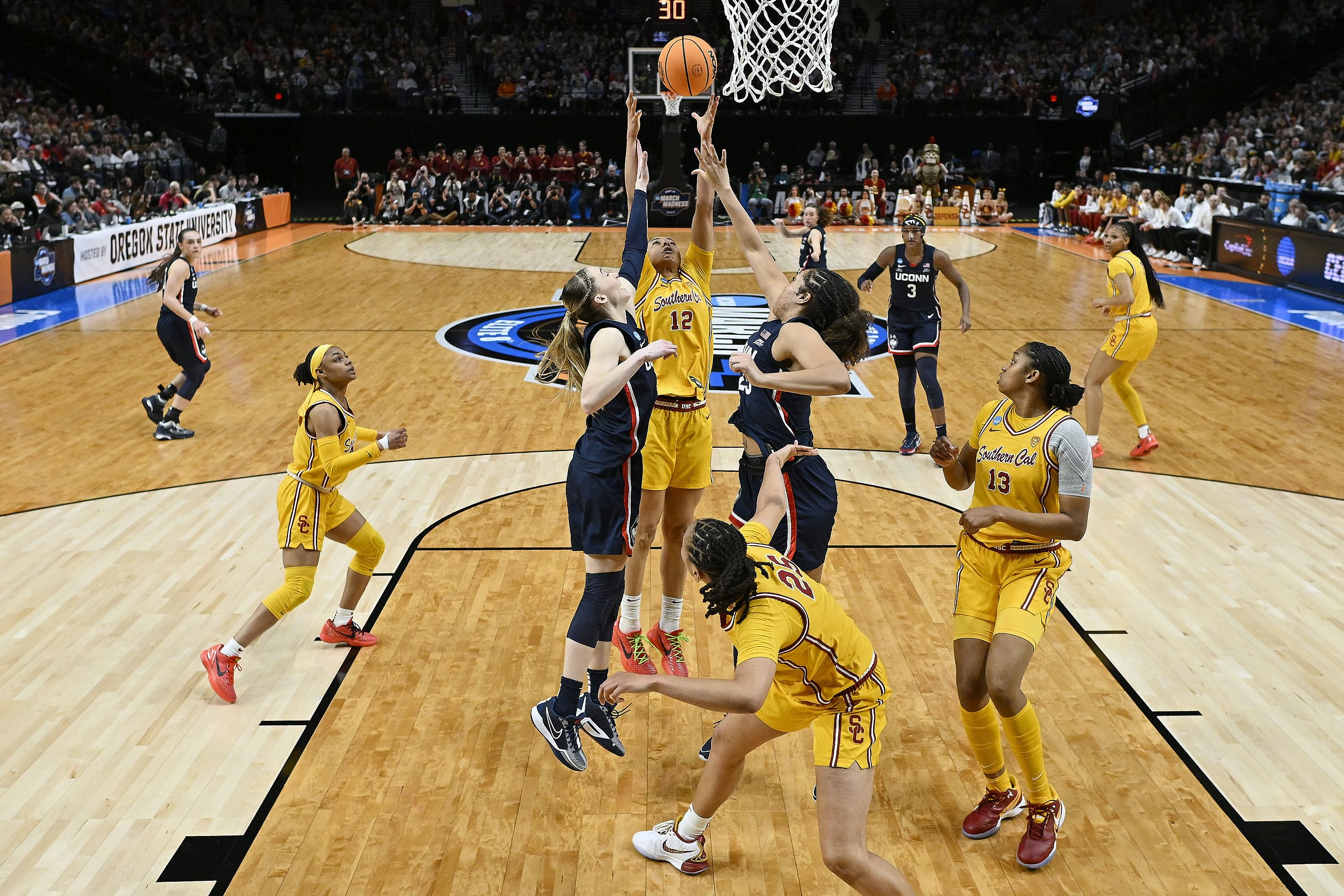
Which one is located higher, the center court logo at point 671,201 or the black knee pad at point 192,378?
the center court logo at point 671,201

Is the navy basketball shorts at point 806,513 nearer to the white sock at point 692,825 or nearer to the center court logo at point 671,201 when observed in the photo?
the white sock at point 692,825

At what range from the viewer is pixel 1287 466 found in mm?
8688

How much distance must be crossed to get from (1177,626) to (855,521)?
2.23 m

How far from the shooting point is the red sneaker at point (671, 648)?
5.39 m

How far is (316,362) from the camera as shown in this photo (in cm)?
536

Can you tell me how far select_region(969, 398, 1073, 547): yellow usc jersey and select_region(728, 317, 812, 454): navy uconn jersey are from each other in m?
0.80

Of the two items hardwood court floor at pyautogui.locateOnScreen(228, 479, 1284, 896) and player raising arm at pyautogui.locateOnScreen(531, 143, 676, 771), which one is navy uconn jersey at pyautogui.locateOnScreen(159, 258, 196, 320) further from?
player raising arm at pyautogui.locateOnScreen(531, 143, 676, 771)

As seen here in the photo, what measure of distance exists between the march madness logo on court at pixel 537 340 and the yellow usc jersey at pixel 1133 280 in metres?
3.12

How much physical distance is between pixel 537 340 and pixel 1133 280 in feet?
18.4

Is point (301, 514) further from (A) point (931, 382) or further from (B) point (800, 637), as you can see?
(A) point (931, 382)

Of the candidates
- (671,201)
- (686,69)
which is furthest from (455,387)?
(671,201)

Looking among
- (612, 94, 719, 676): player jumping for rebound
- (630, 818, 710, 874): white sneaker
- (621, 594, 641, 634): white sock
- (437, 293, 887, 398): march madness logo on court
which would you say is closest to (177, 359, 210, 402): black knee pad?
(437, 293, 887, 398): march madness logo on court

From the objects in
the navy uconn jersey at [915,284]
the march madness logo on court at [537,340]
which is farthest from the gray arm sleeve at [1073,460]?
the march madness logo on court at [537,340]

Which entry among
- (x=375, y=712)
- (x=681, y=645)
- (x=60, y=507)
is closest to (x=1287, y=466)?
(x=681, y=645)
